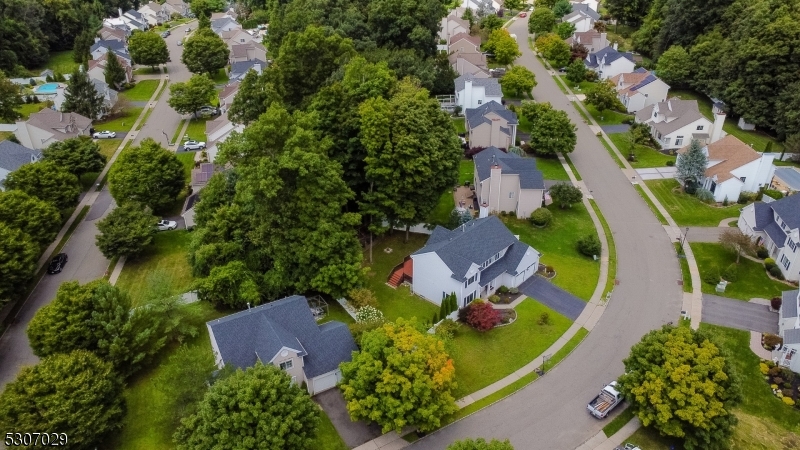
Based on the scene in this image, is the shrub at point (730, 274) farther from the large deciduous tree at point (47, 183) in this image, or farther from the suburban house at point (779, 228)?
the large deciduous tree at point (47, 183)

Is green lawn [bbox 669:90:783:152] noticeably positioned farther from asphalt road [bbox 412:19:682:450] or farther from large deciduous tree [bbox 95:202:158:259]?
large deciduous tree [bbox 95:202:158:259]

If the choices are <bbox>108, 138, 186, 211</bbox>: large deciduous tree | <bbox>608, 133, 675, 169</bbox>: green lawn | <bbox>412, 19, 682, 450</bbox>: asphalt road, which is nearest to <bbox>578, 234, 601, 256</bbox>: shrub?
<bbox>412, 19, 682, 450</bbox>: asphalt road

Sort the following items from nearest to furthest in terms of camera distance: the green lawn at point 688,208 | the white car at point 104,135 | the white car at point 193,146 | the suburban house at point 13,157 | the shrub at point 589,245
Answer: the shrub at point 589,245
the green lawn at point 688,208
the suburban house at point 13,157
the white car at point 193,146
the white car at point 104,135

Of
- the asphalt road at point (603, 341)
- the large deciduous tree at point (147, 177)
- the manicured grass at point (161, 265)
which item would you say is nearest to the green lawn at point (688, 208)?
the asphalt road at point (603, 341)

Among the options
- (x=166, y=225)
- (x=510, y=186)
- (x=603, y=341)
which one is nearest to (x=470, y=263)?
(x=603, y=341)

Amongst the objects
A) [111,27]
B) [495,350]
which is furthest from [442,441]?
[111,27]

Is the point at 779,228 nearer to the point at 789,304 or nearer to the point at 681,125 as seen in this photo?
the point at 789,304
